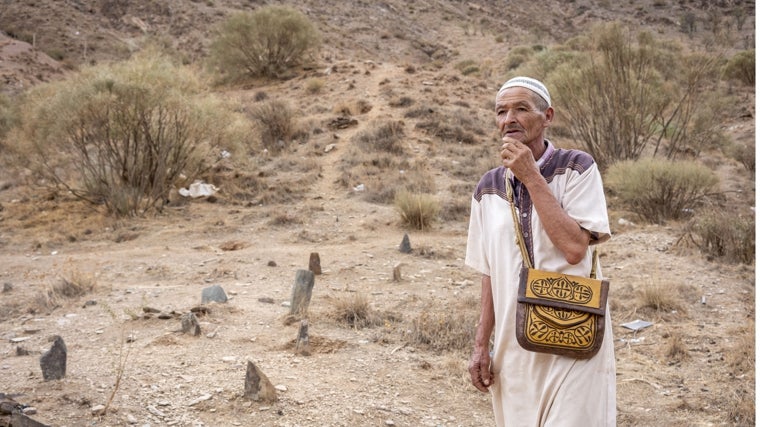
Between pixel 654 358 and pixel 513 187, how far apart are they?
3537 millimetres

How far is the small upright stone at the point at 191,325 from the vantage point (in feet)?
16.5

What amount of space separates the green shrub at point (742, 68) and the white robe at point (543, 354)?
2361 centimetres

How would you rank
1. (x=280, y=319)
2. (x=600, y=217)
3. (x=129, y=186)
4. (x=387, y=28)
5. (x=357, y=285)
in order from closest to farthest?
1. (x=600, y=217)
2. (x=280, y=319)
3. (x=357, y=285)
4. (x=129, y=186)
5. (x=387, y=28)

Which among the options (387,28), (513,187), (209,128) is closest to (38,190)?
(209,128)

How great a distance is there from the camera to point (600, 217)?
6.49 ft

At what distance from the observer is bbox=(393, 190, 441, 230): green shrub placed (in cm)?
962

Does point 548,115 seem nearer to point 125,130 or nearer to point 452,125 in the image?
point 125,130

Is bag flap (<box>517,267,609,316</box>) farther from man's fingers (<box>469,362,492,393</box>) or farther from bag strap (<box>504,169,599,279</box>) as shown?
man's fingers (<box>469,362,492,393</box>)

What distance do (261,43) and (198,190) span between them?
12071mm

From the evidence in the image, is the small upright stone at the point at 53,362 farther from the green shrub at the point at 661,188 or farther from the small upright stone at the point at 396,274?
the green shrub at the point at 661,188

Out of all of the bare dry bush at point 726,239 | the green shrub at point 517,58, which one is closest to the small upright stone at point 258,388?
the bare dry bush at point 726,239

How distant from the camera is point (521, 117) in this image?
7.08ft

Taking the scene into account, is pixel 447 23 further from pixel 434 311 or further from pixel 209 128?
pixel 434 311

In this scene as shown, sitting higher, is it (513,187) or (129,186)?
(513,187)
